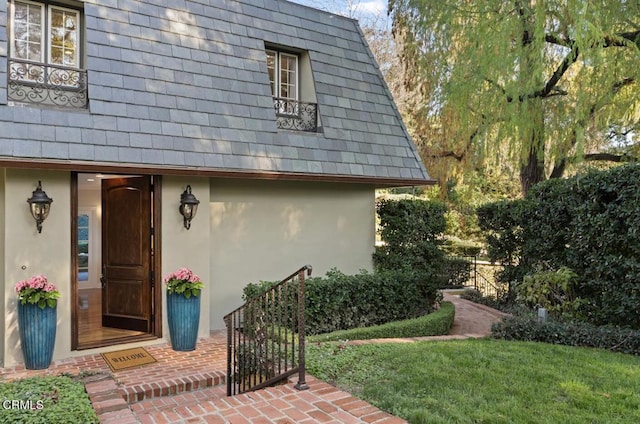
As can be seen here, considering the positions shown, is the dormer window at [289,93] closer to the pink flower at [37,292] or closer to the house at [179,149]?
the house at [179,149]

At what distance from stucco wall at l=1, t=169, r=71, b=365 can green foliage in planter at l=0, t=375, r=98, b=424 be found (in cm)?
200

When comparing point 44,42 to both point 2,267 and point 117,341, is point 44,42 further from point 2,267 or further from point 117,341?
point 117,341

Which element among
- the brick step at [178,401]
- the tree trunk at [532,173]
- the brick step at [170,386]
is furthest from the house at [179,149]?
the tree trunk at [532,173]

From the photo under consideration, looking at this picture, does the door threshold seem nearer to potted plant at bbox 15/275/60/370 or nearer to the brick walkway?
the brick walkway

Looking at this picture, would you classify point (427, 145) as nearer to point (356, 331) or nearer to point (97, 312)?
point (356, 331)

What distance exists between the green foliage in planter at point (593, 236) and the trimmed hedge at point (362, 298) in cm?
234

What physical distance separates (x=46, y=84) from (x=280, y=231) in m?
4.32

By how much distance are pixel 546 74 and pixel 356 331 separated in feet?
21.9

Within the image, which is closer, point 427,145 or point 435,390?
point 435,390

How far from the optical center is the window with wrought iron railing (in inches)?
239

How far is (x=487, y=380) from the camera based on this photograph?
4.45 meters

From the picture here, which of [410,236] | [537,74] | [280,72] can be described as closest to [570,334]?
[410,236]

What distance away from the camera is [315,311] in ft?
23.1

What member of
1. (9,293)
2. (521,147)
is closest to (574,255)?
(521,147)
